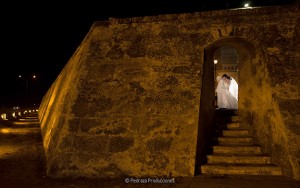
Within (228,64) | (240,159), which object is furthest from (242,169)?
(228,64)

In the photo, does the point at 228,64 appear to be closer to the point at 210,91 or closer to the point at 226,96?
the point at 226,96

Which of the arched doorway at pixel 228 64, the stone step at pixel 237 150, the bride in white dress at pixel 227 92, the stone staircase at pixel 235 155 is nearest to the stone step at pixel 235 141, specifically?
the stone staircase at pixel 235 155

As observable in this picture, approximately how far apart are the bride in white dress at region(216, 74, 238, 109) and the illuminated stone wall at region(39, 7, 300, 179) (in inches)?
532

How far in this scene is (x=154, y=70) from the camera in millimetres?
7398

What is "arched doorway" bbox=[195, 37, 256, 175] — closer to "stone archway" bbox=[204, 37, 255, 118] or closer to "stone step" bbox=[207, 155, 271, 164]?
"stone archway" bbox=[204, 37, 255, 118]

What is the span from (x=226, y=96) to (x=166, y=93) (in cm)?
1771

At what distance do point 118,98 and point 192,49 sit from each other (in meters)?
2.43

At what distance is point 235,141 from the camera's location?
24.6 ft

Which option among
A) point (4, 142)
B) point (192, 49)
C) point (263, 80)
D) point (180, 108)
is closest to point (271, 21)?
point (263, 80)

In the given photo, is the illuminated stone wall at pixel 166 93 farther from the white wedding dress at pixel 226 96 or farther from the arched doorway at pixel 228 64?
the arched doorway at pixel 228 64

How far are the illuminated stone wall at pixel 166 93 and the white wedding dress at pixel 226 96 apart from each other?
13.4m

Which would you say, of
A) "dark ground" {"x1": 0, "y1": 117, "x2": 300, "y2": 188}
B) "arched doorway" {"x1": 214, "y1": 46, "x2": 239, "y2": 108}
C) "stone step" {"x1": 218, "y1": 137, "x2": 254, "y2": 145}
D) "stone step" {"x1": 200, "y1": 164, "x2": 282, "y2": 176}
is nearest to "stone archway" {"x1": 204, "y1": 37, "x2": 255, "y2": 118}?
"stone step" {"x1": 218, "y1": 137, "x2": 254, "y2": 145}

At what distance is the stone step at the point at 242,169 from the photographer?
6023 mm

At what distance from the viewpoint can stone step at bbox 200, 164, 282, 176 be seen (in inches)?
237
